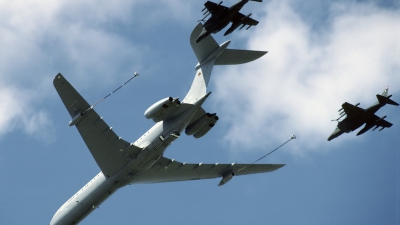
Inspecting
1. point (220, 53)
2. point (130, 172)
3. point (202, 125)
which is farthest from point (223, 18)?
point (130, 172)

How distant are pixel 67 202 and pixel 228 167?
546 inches

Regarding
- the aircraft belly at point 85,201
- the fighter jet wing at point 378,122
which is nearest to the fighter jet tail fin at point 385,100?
the fighter jet wing at point 378,122

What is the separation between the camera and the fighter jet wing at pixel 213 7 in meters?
40.6

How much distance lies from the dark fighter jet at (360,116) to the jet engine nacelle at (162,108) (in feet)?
45.3

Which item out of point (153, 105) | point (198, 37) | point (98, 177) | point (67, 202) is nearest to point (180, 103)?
point (153, 105)

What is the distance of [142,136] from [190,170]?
28.0ft

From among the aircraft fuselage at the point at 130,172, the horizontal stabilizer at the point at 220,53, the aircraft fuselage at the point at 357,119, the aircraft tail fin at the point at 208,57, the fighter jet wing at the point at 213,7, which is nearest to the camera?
the fighter jet wing at the point at 213,7

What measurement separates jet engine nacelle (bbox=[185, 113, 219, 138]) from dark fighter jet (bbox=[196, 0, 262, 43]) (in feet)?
22.6

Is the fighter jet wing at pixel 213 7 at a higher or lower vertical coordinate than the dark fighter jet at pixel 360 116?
higher

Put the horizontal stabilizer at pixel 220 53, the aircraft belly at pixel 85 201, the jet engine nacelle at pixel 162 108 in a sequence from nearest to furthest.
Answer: the jet engine nacelle at pixel 162 108, the horizontal stabilizer at pixel 220 53, the aircraft belly at pixel 85 201

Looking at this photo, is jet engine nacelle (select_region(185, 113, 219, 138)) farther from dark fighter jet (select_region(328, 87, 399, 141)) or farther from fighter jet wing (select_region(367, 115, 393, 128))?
fighter jet wing (select_region(367, 115, 393, 128))

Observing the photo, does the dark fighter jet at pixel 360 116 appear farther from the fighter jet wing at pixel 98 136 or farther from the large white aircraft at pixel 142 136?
the fighter jet wing at pixel 98 136

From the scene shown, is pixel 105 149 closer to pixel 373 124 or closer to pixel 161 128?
pixel 161 128

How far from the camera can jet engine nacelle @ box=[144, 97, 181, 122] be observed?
139 feet
